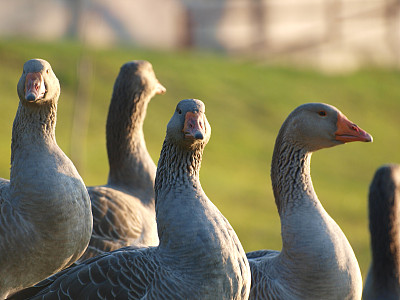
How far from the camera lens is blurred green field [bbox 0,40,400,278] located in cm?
1584

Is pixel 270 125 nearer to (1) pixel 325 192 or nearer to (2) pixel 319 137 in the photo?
(1) pixel 325 192

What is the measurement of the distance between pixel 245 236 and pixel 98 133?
19.2 ft

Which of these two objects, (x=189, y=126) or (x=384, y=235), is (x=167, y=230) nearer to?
(x=189, y=126)

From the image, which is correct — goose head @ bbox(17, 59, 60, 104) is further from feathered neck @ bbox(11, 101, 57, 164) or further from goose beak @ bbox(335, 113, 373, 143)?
goose beak @ bbox(335, 113, 373, 143)

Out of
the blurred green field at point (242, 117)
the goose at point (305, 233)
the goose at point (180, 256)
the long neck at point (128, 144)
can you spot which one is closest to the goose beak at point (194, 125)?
the goose at point (180, 256)

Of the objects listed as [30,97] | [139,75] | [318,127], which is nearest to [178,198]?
[30,97]

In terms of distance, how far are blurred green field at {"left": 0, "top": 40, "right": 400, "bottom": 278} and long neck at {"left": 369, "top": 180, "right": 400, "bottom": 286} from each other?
5.88 m

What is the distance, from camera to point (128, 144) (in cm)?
647

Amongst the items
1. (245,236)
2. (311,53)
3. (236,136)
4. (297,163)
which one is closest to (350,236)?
(245,236)

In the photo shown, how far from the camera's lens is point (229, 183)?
56.1 ft

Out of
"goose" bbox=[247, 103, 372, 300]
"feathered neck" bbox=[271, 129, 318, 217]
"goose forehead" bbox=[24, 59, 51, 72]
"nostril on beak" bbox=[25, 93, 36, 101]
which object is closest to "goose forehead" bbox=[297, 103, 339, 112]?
"goose" bbox=[247, 103, 372, 300]

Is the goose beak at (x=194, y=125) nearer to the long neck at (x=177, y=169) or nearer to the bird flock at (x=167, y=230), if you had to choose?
the bird flock at (x=167, y=230)

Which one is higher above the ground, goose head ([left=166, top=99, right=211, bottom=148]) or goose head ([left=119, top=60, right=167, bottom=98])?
goose head ([left=119, top=60, right=167, bottom=98])

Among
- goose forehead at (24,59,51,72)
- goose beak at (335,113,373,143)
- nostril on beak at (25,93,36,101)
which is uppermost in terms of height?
goose forehead at (24,59,51,72)
